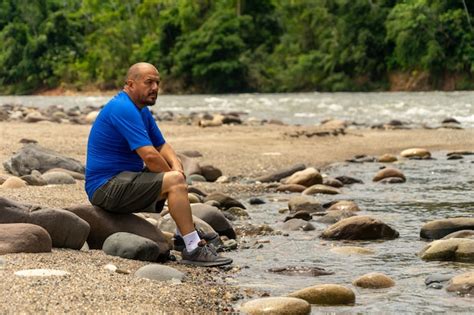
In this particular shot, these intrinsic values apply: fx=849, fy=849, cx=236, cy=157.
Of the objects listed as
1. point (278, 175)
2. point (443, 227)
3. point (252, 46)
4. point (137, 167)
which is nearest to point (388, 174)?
point (278, 175)

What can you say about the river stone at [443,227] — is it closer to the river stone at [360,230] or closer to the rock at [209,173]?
the river stone at [360,230]

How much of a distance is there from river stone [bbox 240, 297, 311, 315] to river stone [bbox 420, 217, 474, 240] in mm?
2308

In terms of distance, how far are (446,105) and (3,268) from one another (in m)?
23.9

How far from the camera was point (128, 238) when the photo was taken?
17.1ft

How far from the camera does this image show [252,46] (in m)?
59.8

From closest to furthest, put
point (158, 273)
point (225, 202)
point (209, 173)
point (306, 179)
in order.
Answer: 1. point (158, 273)
2. point (225, 202)
3. point (306, 179)
4. point (209, 173)

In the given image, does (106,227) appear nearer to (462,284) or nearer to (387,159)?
(462,284)

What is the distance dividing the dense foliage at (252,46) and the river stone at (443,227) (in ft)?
128

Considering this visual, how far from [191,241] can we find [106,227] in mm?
581

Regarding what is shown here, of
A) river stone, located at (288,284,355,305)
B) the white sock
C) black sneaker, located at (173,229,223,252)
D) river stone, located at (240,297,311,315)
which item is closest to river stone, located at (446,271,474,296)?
river stone, located at (288,284,355,305)

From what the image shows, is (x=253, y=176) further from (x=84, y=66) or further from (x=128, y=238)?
(x=84, y=66)

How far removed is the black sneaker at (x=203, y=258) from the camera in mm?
5242

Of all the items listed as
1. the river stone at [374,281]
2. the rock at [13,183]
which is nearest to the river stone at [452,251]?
the river stone at [374,281]

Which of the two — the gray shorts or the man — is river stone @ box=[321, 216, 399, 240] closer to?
the man
